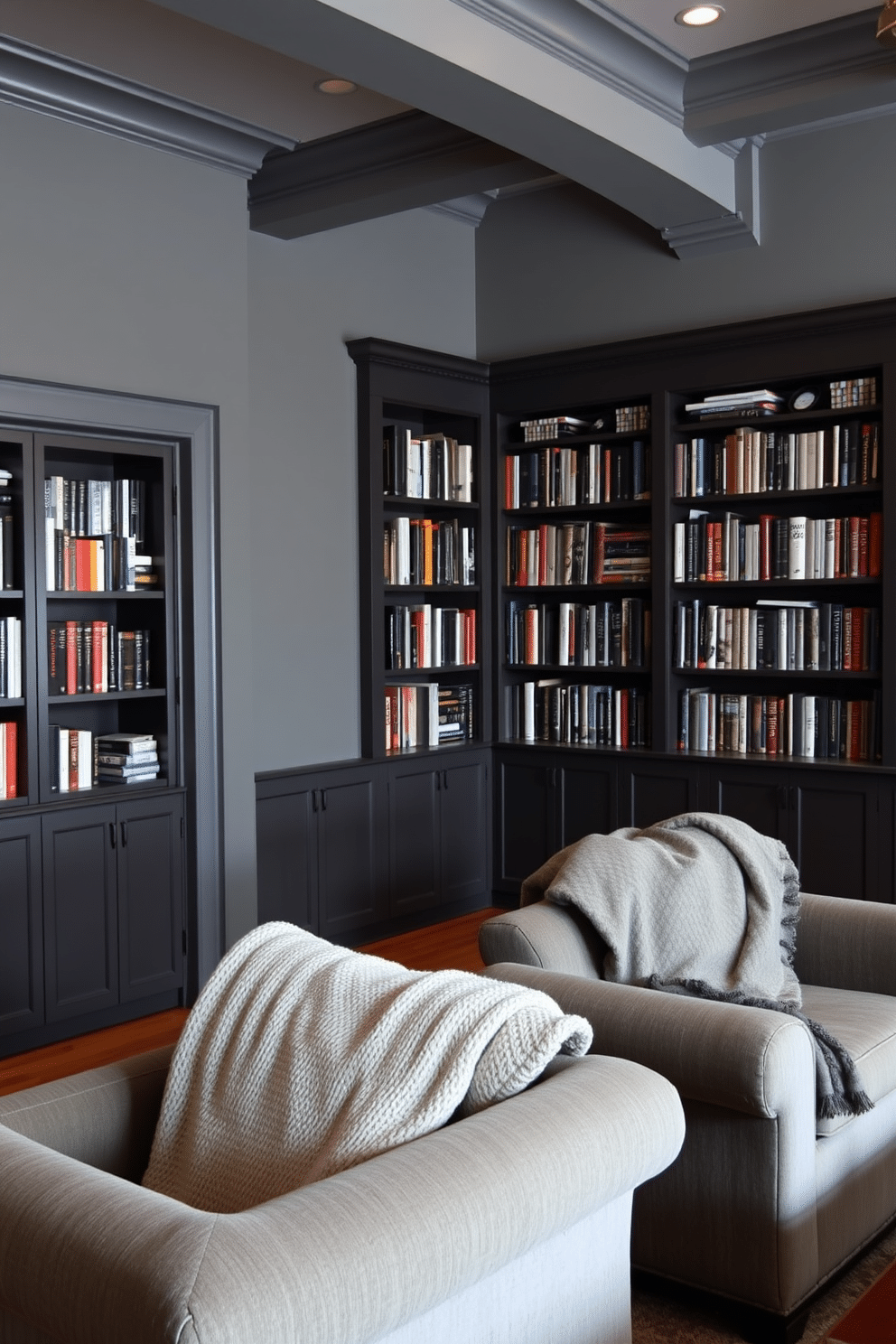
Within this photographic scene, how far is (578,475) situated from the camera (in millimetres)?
5918

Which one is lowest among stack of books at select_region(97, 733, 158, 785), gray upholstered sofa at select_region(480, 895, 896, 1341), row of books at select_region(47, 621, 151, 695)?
gray upholstered sofa at select_region(480, 895, 896, 1341)

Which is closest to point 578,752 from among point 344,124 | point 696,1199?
point 344,124

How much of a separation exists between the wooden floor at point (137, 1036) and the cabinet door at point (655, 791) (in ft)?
2.90

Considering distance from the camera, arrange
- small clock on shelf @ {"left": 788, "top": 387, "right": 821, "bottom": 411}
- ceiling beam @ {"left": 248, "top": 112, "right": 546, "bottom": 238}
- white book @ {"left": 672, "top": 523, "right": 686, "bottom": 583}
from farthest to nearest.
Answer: white book @ {"left": 672, "top": 523, "right": 686, "bottom": 583} → small clock on shelf @ {"left": 788, "top": 387, "right": 821, "bottom": 411} → ceiling beam @ {"left": 248, "top": 112, "right": 546, "bottom": 238}

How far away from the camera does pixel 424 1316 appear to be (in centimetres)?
167

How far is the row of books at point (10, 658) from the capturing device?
14.0ft

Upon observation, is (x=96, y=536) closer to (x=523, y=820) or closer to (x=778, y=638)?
(x=523, y=820)

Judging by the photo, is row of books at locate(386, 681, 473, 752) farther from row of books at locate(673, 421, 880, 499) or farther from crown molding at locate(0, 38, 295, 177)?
crown molding at locate(0, 38, 295, 177)

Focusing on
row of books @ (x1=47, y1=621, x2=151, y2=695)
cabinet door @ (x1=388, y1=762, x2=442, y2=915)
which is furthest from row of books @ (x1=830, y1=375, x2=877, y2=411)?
row of books @ (x1=47, y1=621, x2=151, y2=695)

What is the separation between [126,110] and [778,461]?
2795 millimetres

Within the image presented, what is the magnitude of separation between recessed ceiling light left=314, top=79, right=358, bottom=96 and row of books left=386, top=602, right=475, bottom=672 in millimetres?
2186

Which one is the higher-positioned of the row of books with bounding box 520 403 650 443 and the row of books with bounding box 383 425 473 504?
the row of books with bounding box 520 403 650 443

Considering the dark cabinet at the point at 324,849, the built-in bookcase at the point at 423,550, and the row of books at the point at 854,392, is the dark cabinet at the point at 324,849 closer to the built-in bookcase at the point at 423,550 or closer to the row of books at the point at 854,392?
the built-in bookcase at the point at 423,550

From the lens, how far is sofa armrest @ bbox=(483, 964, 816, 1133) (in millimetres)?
2414
